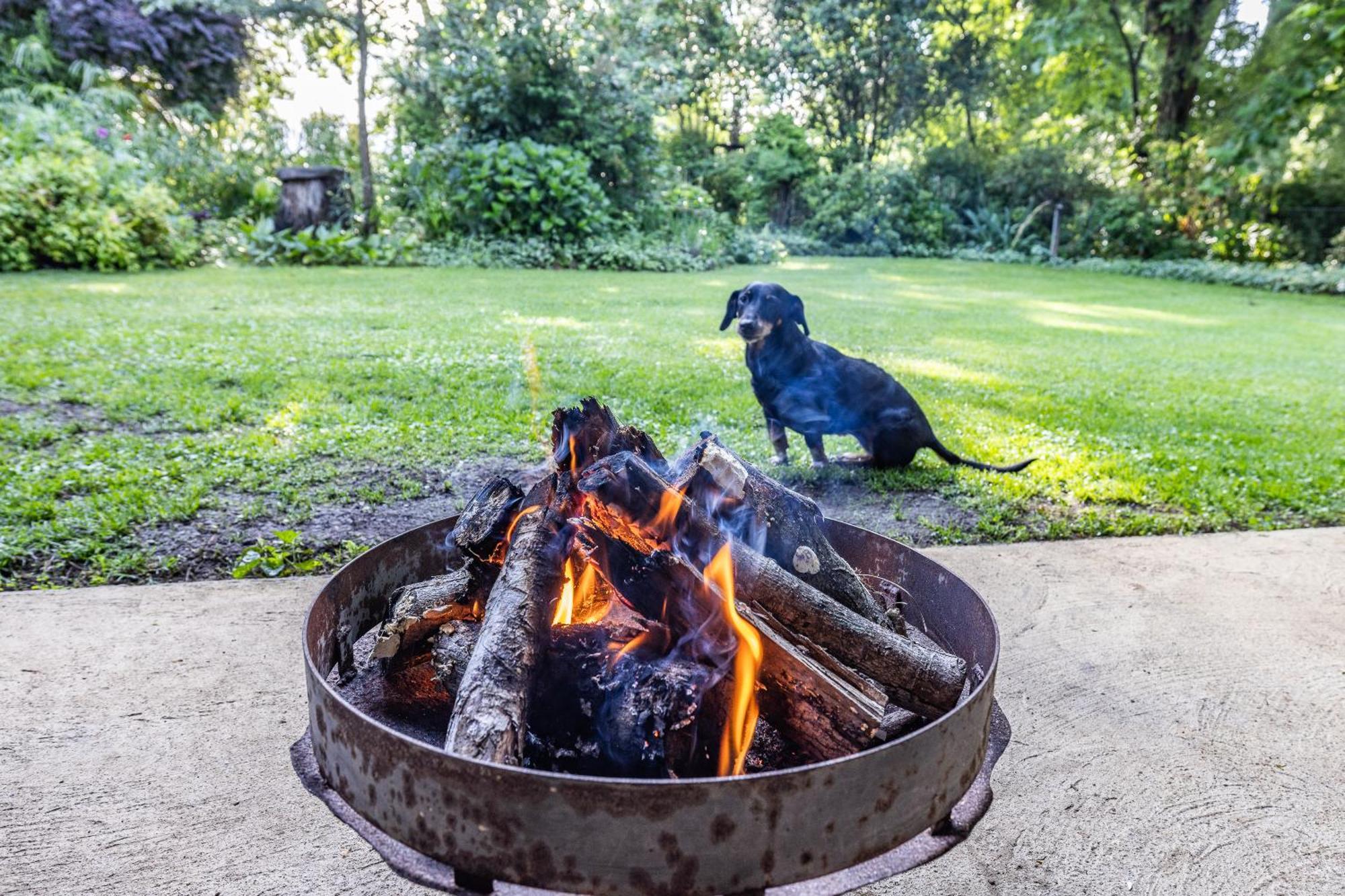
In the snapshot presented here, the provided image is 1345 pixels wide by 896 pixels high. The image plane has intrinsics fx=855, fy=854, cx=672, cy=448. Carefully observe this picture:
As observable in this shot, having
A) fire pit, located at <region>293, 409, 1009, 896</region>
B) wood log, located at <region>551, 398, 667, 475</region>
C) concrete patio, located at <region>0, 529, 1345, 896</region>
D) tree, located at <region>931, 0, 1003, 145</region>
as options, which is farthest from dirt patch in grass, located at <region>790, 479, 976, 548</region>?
tree, located at <region>931, 0, 1003, 145</region>

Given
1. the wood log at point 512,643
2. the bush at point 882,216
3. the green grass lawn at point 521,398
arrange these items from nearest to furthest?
1. the wood log at point 512,643
2. the green grass lawn at point 521,398
3. the bush at point 882,216

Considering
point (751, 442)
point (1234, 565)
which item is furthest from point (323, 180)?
point (1234, 565)

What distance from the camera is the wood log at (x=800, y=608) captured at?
149 centimetres

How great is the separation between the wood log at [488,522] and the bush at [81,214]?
10073 millimetres

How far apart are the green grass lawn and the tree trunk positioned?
3.06m

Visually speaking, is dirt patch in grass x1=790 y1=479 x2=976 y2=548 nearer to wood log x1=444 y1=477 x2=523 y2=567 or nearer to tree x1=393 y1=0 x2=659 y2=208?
wood log x1=444 y1=477 x2=523 y2=567

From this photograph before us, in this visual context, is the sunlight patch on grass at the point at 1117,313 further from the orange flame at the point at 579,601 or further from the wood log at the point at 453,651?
the wood log at the point at 453,651

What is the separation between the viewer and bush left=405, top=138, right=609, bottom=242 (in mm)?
12070

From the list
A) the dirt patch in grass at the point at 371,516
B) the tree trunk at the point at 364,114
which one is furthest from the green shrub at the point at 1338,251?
the tree trunk at the point at 364,114

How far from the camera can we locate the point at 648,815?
3.49 feet

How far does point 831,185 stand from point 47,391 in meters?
17.1

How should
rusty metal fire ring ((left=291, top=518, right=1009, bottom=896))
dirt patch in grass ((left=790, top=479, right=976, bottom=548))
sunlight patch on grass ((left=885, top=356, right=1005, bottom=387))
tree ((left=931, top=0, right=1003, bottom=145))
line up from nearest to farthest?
rusty metal fire ring ((left=291, top=518, right=1009, bottom=896))
dirt patch in grass ((left=790, top=479, right=976, bottom=548))
sunlight patch on grass ((left=885, top=356, right=1005, bottom=387))
tree ((left=931, top=0, right=1003, bottom=145))

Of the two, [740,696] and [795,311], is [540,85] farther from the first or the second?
[740,696]

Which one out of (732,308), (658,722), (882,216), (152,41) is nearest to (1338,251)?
(882,216)
